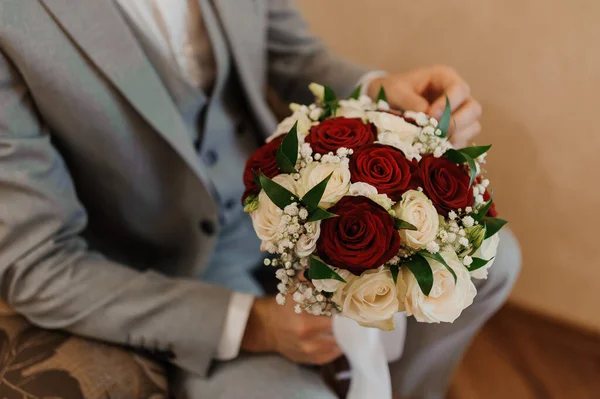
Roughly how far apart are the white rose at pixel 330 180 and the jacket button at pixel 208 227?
1.31 feet

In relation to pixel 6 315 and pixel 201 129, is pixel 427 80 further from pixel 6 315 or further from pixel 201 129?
pixel 6 315

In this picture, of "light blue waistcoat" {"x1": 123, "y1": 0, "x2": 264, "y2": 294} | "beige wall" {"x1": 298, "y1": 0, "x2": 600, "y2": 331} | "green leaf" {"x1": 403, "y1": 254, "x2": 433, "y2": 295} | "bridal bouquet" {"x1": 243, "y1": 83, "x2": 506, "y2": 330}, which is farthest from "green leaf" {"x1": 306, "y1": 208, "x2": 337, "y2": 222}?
"beige wall" {"x1": 298, "y1": 0, "x2": 600, "y2": 331}

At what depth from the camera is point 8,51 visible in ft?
2.33

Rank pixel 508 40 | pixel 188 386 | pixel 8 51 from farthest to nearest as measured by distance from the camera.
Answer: pixel 508 40 < pixel 188 386 < pixel 8 51

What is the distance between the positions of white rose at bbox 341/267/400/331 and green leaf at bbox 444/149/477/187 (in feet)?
0.51

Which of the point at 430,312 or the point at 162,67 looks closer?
the point at 430,312

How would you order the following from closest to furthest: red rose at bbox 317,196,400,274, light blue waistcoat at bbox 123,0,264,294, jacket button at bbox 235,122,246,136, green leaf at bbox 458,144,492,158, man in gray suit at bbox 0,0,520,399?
red rose at bbox 317,196,400,274
green leaf at bbox 458,144,492,158
man in gray suit at bbox 0,0,520,399
light blue waistcoat at bbox 123,0,264,294
jacket button at bbox 235,122,246,136

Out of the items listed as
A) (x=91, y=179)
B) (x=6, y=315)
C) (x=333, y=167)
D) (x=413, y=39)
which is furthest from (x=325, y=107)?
(x=413, y=39)

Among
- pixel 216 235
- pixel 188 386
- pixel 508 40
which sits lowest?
pixel 188 386

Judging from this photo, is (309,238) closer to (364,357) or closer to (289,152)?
(289,152)

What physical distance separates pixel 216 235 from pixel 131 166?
0.19 meters

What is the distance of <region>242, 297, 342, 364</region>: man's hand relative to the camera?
2.54 feet

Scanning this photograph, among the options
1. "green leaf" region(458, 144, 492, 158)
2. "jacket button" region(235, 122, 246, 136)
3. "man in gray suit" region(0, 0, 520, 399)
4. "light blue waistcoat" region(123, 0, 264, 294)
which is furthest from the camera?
"jacket button" region(235, 122, 246, 136)

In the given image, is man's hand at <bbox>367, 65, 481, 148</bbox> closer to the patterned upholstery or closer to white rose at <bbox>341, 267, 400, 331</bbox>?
white rose at <bbox>341, 267, 400, 331</bbox>
